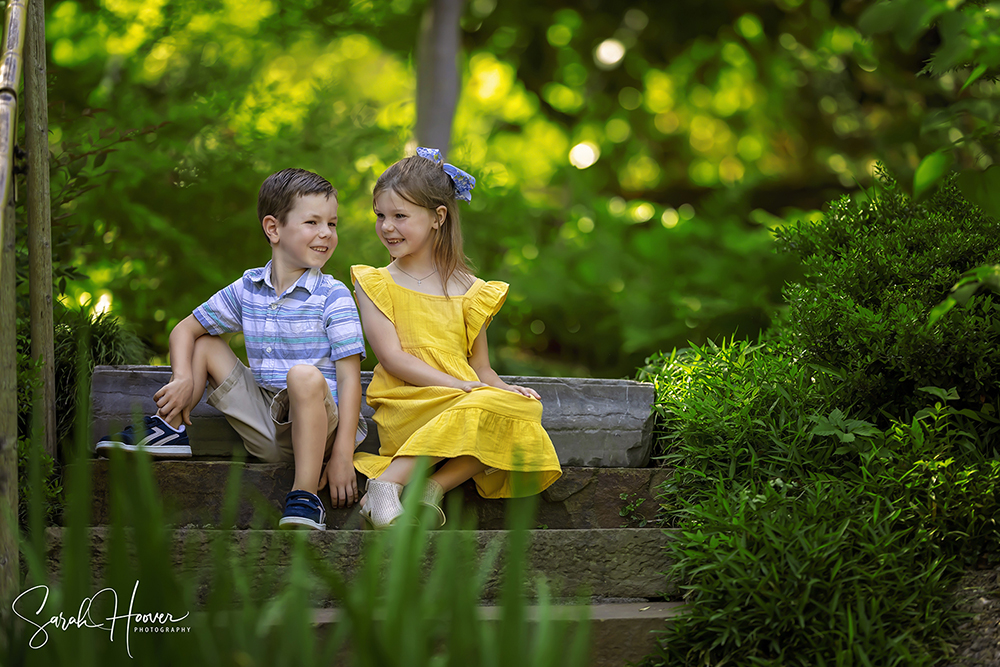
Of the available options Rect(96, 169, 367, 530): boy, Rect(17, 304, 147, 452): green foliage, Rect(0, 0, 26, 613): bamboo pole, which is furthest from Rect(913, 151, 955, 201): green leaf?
Rect(17, 304, 147, 452): green foliage

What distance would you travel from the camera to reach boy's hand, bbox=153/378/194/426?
2531 mm

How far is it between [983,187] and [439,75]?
429 centimetres

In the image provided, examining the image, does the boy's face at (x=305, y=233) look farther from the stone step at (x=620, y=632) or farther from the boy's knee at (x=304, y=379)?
the stone step at (x=620, y=632)

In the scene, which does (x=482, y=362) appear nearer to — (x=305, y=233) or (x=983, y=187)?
(x=305, y=233)

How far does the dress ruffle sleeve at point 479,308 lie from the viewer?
2895 mm

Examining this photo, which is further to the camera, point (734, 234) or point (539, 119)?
point (539, 119)

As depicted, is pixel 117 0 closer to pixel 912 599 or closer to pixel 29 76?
pixel 29 76

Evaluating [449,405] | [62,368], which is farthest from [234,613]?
[62,368]

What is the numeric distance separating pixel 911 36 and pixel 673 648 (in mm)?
1484

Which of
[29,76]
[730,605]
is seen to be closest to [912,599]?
[730,605]

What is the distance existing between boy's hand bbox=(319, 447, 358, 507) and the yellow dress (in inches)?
2.7

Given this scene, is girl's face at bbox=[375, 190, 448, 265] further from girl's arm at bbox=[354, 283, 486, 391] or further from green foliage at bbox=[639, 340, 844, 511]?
green foliage at bbox=[639, 340, 844, 511]

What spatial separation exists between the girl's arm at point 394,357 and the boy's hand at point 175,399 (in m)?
0.61

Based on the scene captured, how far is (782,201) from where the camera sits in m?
7.90
